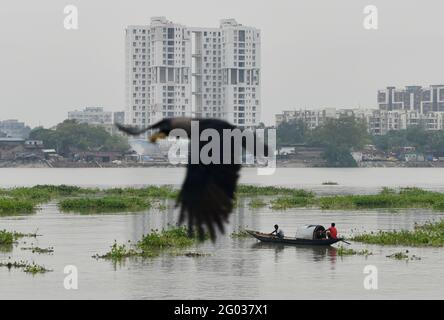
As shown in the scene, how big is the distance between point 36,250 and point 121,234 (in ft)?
22.0

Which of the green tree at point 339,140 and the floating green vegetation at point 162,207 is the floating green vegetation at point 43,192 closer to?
the floating green vegetation at point 162,207

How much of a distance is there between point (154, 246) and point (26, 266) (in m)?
5.71

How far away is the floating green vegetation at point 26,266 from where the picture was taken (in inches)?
1159

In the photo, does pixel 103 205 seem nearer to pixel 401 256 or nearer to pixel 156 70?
pixel 401 256

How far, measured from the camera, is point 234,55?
174 metres

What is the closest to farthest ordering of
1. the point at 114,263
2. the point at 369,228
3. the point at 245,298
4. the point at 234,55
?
the point at 245,298, the point at 114,263, the point at 369,228, the point at 234,55

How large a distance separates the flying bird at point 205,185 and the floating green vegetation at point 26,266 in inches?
779

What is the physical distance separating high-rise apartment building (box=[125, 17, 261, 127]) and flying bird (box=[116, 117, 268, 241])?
158 metres

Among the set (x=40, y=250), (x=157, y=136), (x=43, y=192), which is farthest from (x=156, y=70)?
(x=157, y=136)

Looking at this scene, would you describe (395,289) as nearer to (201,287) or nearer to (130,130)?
(201,287)

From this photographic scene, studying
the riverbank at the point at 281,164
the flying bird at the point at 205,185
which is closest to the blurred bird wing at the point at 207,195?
the flying bird at the point at 205,185

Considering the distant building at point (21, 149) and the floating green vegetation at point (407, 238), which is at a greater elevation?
the distant building at point (21, 149)

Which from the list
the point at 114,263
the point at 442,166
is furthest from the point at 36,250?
the point at 442,166

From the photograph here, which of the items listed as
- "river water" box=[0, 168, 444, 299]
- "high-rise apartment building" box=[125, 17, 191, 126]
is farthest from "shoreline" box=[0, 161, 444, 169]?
"river water" box=[0, 168, 444, 299]
